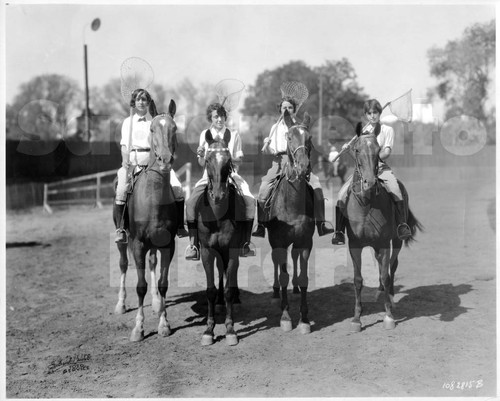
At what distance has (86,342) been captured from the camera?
678 cm

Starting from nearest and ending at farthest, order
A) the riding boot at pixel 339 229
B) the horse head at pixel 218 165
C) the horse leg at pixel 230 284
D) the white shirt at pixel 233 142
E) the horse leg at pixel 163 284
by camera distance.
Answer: the horse head at pixel 218 165
the horse leg at pixel 230 284
the white shirt at pixel 233 142
the horse leg at pixel 163 284
the riding boot at pixel 339 229

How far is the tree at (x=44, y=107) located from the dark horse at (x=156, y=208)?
10.0 m

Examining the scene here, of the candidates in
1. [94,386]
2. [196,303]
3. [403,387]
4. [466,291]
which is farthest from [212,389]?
[466,291]

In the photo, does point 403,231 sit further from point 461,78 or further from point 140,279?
point 461,78

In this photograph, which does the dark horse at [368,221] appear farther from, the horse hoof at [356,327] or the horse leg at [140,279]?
the horse leg at [140,279]

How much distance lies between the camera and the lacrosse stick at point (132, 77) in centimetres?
679

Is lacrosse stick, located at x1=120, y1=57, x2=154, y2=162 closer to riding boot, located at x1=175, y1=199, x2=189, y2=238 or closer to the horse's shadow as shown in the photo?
riding boot, located at x1=175, y1=199, x2=189, y2=238

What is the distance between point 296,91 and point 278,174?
1205 millimetres

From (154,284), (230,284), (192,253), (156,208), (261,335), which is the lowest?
(261,335)

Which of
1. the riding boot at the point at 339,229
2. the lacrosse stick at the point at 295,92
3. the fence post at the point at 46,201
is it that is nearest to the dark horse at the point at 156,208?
the lacrosse stick at the point at 295,92

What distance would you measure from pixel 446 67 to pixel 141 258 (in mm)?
16163

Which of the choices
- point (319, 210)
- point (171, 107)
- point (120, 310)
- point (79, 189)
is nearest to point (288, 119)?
point (319, 210)

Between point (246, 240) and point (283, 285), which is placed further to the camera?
point (283, 285)

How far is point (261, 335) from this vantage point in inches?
269
